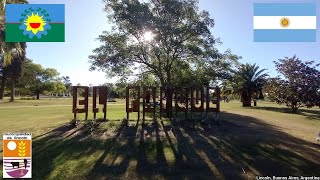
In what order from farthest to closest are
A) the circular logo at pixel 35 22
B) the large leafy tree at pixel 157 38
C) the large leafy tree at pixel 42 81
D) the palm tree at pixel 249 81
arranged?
1. the large leafy tree at pixel 42 81
2. the palm tree at pixel 249 81
3. the large leafy tree at pixel 157 38
4. the circular logo at pixel 35 22

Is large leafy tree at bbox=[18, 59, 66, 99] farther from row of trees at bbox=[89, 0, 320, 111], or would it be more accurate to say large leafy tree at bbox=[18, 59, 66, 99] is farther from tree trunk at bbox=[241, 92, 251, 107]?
row of trees at bbox=[89, 0, 320, 111]

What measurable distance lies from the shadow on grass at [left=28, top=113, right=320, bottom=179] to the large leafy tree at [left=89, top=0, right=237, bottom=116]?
7.64 metres

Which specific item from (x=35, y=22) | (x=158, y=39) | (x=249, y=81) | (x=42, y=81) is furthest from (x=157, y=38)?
(x=42, y=81)

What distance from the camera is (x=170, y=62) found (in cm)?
2683

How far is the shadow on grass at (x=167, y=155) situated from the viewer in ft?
28.8

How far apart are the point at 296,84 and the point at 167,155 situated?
29.6 m

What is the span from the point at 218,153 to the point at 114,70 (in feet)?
52.2

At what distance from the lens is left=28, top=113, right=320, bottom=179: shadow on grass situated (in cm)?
877

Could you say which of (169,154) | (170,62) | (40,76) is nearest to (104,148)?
(169,154)

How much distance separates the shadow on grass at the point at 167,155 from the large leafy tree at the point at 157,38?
764cm

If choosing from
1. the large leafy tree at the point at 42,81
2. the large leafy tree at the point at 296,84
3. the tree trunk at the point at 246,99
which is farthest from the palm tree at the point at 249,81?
the large leafy tree at the point at 42,81

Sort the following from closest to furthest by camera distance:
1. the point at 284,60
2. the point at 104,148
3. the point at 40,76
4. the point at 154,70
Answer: the point at 104,148, the point at 154,70, the point at 284,60, the point at 40,76

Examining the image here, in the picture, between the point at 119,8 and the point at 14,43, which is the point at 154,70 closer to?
the point at 119,8

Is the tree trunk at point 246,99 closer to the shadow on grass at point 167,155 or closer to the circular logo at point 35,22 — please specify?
the shadow on grass at point 167,155
